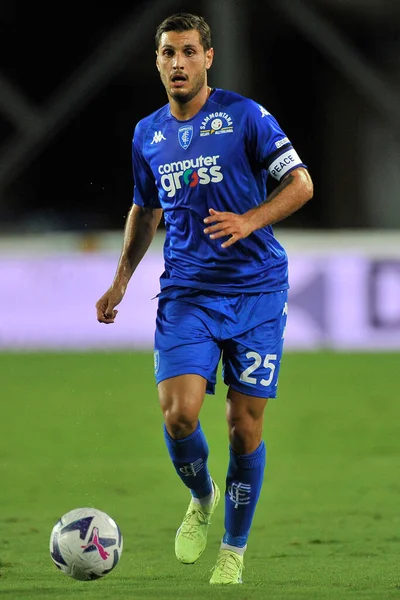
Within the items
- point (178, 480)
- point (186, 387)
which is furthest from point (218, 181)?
point (178, 480)

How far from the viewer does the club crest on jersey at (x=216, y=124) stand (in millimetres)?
5598

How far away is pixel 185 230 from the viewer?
18.6 feet

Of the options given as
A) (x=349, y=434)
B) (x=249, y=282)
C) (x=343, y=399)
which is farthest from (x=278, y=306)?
(x=343, y=399)

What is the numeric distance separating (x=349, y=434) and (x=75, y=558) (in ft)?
16.1

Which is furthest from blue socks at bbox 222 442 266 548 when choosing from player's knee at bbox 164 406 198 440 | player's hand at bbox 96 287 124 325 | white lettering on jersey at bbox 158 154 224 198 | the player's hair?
the player's hair

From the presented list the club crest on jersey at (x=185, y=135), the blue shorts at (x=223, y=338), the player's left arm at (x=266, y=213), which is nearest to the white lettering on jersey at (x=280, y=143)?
the player's left arm at (x=266, y=213)

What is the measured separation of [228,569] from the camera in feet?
17.6

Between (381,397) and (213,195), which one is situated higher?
(213,195)

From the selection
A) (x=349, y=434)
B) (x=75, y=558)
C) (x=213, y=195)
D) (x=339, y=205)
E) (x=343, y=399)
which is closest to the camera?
(x=75, y=558)

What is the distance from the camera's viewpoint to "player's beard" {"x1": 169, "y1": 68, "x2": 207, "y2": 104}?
221 inches

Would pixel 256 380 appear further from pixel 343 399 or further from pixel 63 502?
pixel 343 399

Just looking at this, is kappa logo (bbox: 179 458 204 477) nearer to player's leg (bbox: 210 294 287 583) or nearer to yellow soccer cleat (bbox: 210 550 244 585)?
player's leg (bbox: 210 294 287 583)

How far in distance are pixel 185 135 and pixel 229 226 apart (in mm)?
658

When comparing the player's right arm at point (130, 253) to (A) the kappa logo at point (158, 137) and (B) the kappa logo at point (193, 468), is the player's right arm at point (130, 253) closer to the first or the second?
(A) the kappa logo at point (158, 137)
